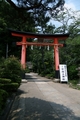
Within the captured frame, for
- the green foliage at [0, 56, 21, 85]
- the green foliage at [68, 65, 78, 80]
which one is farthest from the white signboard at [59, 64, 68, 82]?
the green foliage at [0, 56, 21, 85]

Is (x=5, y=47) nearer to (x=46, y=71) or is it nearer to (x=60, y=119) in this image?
(x=46, y=71)

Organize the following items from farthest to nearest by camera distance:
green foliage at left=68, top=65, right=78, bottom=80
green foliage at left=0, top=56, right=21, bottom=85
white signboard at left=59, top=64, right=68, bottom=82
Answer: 1. green foliage at left=68, top=65, right=78, bottom=80
2. white signboard at left=59, top=64, right=68, bottom=82
3. green foliage at left=0, top=56, right=21, bottom=85

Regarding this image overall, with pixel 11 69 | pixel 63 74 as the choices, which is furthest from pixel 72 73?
pixel 11 69

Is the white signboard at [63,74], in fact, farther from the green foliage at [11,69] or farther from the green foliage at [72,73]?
the green foliage at [11,69]

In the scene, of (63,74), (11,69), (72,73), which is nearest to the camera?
(11,69)

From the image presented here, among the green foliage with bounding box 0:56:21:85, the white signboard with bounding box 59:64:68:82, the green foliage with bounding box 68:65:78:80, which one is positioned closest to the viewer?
the green foliage with bounding box 0:56:21:85

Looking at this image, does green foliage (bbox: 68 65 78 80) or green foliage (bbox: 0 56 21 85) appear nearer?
green foliage (bbox: 0 56 21 85)

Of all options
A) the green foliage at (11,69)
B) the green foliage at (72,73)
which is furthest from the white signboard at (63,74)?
the green foliage at (11,69)

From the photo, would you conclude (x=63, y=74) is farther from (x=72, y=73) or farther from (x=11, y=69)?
(x=11, y=69)

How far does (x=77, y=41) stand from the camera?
71.2 feet

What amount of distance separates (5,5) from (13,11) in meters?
0.51

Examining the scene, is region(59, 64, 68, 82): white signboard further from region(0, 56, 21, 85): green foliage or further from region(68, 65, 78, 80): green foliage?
region(0, 56, 21, 85): green foliage

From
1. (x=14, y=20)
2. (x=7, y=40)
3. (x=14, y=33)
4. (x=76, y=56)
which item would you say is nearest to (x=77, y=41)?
(x=76, y=56)

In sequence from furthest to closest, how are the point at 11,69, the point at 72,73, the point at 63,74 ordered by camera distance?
the point at 72,73
the point at 63,74
the point at 11,69
